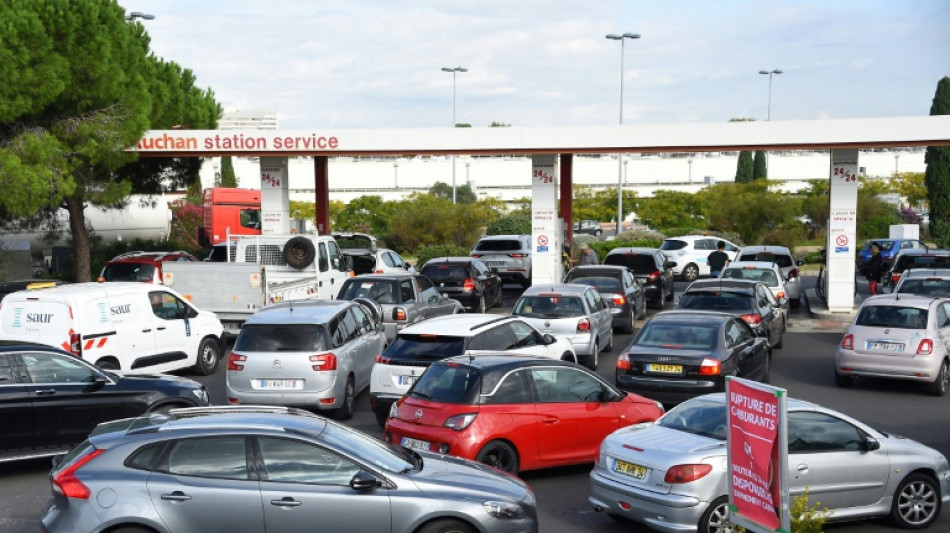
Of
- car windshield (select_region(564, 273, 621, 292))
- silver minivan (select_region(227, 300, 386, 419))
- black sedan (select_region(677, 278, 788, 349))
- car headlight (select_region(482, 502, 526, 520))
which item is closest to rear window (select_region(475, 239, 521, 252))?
car windshield (select_region(564, 273, 621, 292))

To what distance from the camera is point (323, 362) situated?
529 inches

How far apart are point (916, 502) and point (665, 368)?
4.35m

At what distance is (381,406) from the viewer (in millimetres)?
12602

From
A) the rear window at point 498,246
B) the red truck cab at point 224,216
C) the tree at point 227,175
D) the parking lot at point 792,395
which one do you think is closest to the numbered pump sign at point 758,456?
the parking lot at point 792,395

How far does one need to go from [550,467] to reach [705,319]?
4399 mm

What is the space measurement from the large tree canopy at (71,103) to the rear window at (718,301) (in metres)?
15.4

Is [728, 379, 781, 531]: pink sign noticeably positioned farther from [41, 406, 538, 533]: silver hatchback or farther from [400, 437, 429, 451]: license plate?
[400, 437, 429, 451]: license plate

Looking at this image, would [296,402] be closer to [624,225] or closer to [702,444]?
[702,444]

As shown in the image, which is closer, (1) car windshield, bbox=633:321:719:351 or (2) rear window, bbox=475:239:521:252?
(1) car windshield, bbox=633:321:719:351

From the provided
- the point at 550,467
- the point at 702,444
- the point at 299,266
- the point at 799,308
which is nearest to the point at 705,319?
the point at 550,467

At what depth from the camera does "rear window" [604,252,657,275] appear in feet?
86.5

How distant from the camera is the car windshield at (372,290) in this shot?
63.0 ft

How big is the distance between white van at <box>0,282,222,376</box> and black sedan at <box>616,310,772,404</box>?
8.12m

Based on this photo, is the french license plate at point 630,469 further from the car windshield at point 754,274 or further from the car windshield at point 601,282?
the car windshield at point 754,274
